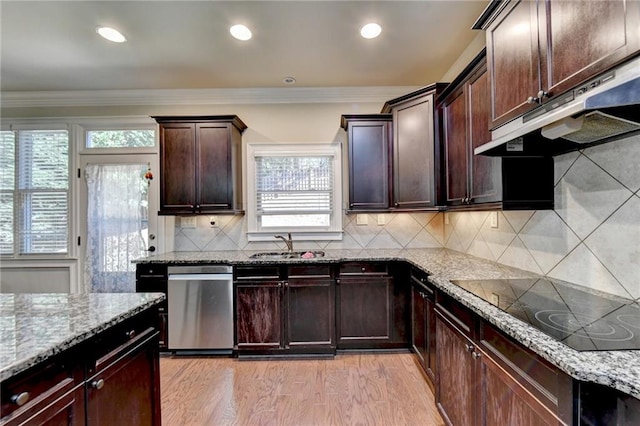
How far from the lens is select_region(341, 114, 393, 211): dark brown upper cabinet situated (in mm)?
3041

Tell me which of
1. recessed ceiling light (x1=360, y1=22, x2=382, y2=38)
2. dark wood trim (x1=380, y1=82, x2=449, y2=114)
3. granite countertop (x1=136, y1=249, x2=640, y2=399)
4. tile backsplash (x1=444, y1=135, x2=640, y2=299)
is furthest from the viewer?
dark wood trim (x1=380, y1=82, x2=449, y2=114)

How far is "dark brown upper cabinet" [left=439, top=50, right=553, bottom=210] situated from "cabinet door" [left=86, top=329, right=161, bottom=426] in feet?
6.84

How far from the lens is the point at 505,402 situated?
1.17 m

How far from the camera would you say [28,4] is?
2.07m

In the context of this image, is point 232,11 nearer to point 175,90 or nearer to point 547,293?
point 175,90

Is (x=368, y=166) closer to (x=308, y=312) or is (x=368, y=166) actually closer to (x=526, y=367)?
(x=308, y=312)

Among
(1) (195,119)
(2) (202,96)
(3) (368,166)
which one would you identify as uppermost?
(2) (202,96)

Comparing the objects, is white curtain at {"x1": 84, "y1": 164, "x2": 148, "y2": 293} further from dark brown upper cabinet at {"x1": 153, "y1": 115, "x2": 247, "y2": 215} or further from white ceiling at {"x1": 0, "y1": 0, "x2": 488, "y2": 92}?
white ceiling at {"x1": 0, "y1": 0, "x2": 488, "y2": 92}

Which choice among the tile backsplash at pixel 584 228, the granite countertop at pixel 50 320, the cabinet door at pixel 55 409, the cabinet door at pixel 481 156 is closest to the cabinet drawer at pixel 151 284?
the granite countertop at pixel 50 320

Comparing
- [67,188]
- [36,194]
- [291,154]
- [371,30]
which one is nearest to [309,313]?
[291,154]

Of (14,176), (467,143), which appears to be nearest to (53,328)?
(467,143)

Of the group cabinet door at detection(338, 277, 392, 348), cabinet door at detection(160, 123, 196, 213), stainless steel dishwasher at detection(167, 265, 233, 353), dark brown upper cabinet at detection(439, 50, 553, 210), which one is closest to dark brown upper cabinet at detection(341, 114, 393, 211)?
dark brown upper cabinet at detection(439, 50, 553, 210)

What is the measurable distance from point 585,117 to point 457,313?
105 cm

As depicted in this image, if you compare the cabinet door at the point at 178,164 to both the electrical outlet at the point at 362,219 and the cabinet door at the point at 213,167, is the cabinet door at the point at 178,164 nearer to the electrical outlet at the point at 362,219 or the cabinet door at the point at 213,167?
the cabinet door at the point at 213,167
